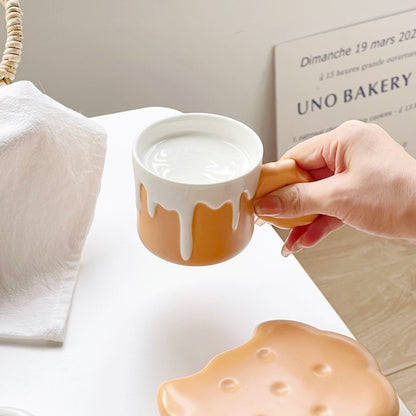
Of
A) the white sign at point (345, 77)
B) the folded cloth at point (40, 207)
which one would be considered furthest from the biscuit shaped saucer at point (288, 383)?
the white sign at point (345, 77)

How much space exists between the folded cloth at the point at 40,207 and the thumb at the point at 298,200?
0.22 metres

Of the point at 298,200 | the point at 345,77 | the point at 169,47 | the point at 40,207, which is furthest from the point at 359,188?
the point at 345,77

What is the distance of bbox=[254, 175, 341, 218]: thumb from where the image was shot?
61cm

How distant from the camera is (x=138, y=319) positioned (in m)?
0.67

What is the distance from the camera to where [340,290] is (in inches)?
57.9

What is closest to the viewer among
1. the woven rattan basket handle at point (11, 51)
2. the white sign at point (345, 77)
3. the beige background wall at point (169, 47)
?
the woven rattan basket handle at point (11, 51)

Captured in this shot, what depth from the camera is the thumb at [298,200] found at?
0.61 meters

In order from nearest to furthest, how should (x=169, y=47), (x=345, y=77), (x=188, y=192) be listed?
(x=188, y=192)
(x=169, y=47)
(x=345, y=77)

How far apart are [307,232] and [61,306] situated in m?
0.28

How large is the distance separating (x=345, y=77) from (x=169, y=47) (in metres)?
0.46

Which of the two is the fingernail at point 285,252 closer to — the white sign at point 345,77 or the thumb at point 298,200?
the thumb at point 298,200

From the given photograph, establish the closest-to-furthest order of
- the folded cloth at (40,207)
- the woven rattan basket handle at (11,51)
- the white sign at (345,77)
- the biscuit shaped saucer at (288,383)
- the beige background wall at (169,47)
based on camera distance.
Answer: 1. the biscuit shaped saucer at (288,383)
2. the folded cloth at (40,207)
3. the woven rattan basket handle at (11,51)
4. the beige background wall at (169,47)
5. the white sign at (345,77)

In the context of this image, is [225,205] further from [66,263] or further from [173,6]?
[173,6]

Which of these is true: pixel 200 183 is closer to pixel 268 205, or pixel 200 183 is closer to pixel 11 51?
pixel 268 205
